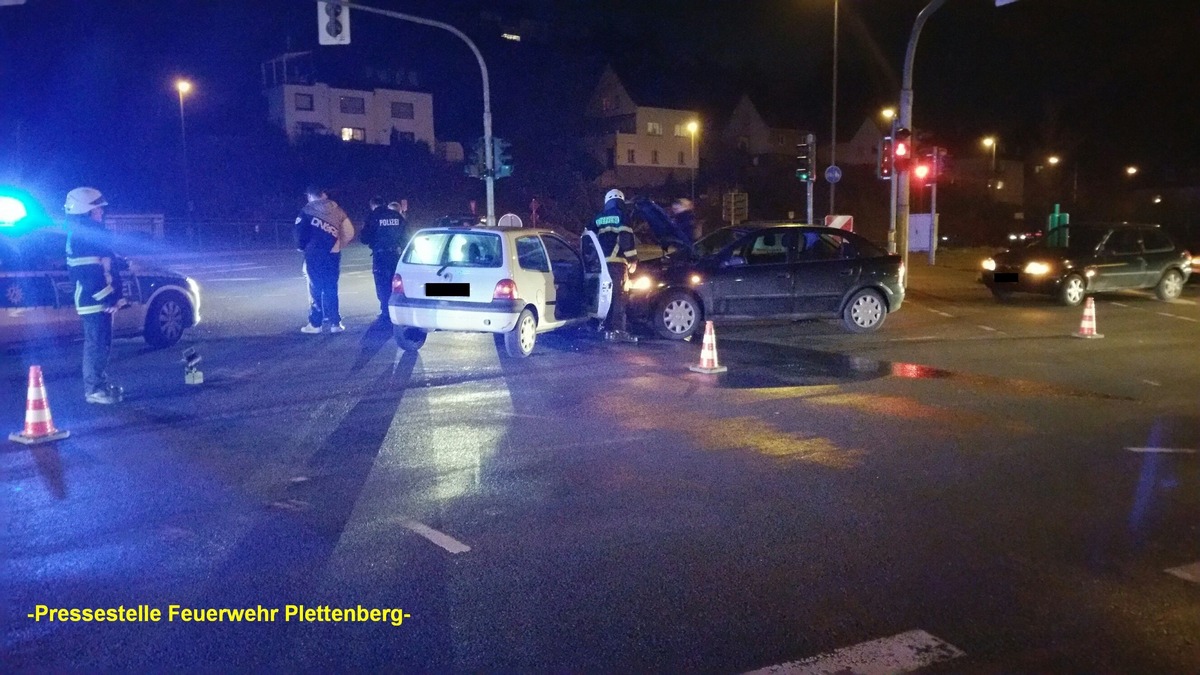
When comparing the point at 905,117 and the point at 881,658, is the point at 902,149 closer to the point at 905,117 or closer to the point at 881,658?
the point at 905,117

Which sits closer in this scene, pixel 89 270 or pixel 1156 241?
pixel 89 270

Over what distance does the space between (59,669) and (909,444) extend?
613 centimetres

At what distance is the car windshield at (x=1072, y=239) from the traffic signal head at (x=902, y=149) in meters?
2.98

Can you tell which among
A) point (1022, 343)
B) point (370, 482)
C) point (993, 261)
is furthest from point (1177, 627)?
point (993, 261)

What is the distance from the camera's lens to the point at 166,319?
12898mm

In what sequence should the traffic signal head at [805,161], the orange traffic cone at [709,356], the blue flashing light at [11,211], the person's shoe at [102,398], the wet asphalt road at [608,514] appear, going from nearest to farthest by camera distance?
1. the wet asphalt road at [608,514]
2. the person's shoe at [102,398]
3. the orange traffic cone at [709,356]
4. the blue flashing light at [11,211]
5. the traffic signal head at [805,161]

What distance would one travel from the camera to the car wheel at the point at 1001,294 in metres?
19.5

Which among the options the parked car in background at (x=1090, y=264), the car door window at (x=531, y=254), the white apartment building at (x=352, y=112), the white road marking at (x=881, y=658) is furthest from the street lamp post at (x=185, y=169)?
the white road marking at (x=881, y=658)

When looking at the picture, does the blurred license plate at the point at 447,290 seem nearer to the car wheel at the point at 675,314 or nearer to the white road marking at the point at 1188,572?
the car wheel at the point at 675,314

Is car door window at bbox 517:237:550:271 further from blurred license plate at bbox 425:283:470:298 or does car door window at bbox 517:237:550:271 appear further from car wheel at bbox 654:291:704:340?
car wheel at bbox 654:291:704:340

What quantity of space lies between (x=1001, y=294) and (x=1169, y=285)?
3174 mm

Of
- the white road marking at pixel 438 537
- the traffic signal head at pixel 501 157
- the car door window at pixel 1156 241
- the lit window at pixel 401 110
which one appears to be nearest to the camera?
A: the white road marking at pixel 438 537

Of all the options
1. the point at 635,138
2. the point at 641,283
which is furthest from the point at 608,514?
the point at 635,138

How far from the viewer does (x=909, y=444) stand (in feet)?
26.1
